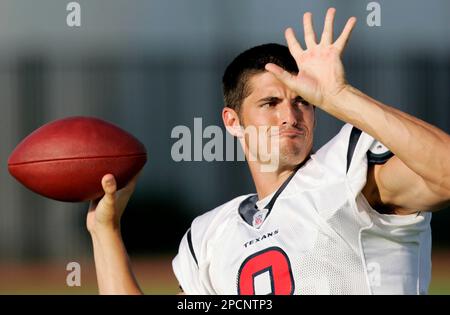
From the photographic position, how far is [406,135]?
8.25ft

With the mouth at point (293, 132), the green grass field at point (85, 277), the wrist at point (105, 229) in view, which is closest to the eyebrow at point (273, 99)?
the mouth at point (293, 132)

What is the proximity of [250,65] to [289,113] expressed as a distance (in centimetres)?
41

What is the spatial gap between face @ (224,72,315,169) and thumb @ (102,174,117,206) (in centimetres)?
63

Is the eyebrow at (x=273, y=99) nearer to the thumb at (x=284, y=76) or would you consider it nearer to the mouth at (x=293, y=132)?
the mouth at (x=293, y=132)

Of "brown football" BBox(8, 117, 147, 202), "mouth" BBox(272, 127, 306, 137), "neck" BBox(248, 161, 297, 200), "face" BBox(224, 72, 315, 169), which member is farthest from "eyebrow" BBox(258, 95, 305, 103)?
"brown football" BBox(8, 117, 147, 202)

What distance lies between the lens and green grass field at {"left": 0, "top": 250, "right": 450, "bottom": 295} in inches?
319

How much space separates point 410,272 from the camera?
2988mm

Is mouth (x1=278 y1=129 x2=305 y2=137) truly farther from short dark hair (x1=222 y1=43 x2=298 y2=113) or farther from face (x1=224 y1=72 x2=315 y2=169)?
short dark hair (x1=222 y1=43 x2=298 y2=113)

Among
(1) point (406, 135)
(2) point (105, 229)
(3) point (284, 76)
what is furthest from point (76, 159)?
(1) point (406, 135)

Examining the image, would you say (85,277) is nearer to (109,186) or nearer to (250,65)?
(250,65)

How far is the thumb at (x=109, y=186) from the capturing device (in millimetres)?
3059
